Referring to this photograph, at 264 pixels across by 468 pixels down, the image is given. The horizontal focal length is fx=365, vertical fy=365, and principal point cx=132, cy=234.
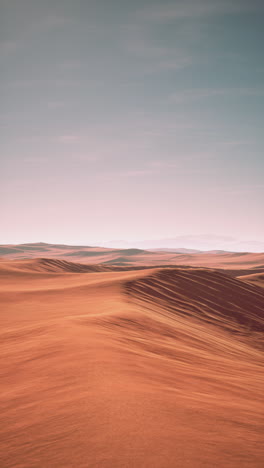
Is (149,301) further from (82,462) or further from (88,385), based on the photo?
(82,462)

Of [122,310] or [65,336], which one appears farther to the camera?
[122,310]

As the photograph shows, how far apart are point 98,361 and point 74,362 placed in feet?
1.20

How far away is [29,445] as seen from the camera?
3.04 m

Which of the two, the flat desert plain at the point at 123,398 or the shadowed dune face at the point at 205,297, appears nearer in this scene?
the flat desert plain at the point at 123,398

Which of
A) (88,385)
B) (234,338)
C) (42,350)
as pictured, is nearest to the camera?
(88,385)

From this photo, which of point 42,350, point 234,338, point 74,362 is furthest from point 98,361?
point 234,338

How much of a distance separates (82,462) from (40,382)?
2292 millimetres

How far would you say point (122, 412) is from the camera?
11.8 feet

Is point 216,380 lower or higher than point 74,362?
lower

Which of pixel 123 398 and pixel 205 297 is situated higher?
pixel 123 398

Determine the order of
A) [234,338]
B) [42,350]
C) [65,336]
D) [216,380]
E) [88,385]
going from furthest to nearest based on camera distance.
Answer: [234,338]
[65,336]
[42,350]
[216,380]
[88,385]

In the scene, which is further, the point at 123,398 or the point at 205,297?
the point at 205,297

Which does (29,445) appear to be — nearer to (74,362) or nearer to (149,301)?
(74,362)

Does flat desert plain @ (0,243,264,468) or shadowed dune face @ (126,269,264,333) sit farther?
shadowed dune face @ (126,269,264,333)
